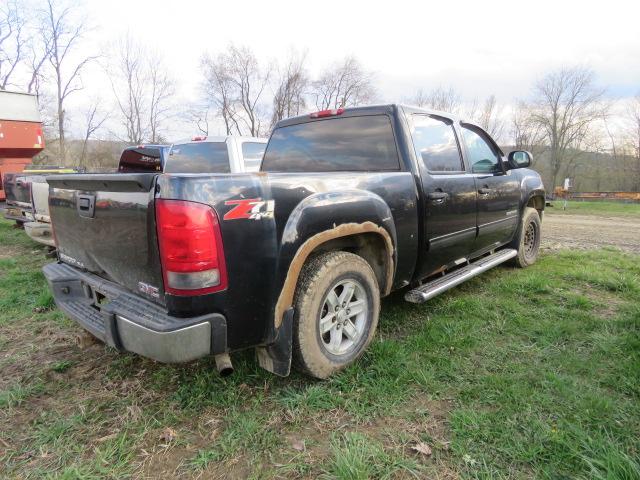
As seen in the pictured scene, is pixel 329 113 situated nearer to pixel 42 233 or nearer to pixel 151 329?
pixel 151 329

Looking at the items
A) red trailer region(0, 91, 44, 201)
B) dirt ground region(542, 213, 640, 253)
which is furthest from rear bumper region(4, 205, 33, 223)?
dirt ground region(542, 213, 640, 253)

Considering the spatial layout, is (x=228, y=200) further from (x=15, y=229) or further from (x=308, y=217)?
(x=15, y=229)

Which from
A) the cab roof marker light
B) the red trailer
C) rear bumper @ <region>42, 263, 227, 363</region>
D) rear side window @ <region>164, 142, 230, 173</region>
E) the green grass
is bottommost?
the green grass

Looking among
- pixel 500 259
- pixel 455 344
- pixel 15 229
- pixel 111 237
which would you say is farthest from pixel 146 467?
pixel 15 229

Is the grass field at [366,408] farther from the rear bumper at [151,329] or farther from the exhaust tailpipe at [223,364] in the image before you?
the rear bumper at [151,329]

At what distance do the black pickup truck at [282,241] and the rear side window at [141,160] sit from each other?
4051 mm

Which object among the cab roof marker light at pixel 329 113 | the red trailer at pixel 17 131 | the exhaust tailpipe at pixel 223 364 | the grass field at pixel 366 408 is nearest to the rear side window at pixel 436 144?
the cab roof marker light at pixel 329 113

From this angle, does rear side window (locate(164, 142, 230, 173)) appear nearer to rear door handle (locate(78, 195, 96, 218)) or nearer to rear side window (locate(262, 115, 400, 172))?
rear side window (locate(262, 115, 400, 172))

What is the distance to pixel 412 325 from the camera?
137 inches

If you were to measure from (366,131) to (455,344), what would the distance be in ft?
6.14

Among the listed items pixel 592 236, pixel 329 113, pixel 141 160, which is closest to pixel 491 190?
pixel 329 113

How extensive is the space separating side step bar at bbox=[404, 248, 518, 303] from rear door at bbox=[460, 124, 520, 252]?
0.18 metres

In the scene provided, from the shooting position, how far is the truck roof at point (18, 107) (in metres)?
Answer: 10.2

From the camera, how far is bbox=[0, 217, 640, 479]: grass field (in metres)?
1.92
